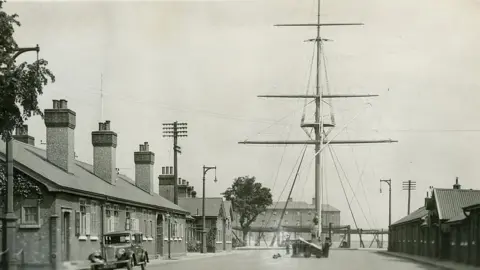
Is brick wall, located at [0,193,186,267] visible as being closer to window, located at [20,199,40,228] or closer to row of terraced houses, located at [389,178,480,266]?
window, located at [20,199,40,228]

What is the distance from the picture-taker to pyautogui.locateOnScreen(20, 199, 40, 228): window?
1232 inches

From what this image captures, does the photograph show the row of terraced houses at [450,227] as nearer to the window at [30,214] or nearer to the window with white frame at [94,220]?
the window with white frame at [94,220]

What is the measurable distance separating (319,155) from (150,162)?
18068 mm

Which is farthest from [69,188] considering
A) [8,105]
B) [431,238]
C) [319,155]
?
[319,155]

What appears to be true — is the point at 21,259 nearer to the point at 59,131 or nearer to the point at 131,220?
the point at 59,131

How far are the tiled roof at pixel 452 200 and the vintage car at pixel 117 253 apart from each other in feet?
73.3

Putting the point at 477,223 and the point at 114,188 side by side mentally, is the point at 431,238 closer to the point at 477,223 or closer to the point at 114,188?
the point at 477,223

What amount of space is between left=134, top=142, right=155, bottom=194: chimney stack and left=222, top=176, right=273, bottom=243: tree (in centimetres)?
6277

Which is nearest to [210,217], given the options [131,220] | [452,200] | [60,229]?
[131,220]

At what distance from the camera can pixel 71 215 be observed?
3325 centimetres

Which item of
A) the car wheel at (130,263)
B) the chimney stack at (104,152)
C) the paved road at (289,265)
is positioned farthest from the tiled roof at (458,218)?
the chimney stack at (104,152)

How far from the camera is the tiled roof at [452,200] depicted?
46500mm

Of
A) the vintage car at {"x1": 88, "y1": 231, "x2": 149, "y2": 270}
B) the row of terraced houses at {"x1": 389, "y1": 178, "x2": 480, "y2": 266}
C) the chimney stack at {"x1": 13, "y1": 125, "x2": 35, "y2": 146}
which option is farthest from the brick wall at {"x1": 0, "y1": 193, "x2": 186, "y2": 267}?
the row of terraced houses at {"x1": 389, "y1": 178, "x2": 480, "y2": 266}

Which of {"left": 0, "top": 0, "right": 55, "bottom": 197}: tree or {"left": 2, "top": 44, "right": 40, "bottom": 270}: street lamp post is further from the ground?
{"left": 0, "top": 0, "right": 55, "bottom": 197}: tree
